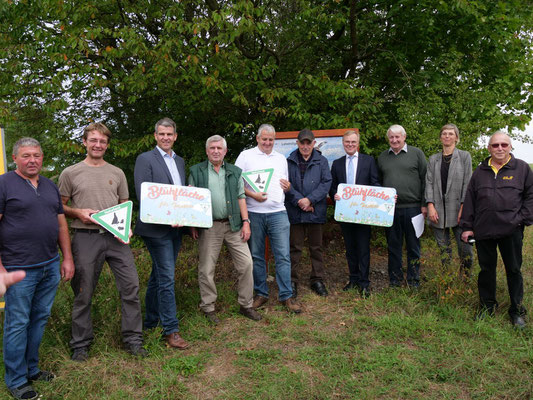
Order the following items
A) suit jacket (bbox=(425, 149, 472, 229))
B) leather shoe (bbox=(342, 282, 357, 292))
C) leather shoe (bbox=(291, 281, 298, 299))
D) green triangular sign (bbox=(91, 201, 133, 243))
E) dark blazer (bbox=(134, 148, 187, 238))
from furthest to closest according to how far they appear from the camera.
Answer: leather shoe (bbox=(342, 282, 357, 292)) < leather shoe (bbox=(291, 281, 298, 299)) < suit jacket (bbox=(425, 149, 472, 229)) < dark blazer (bbox=(134, 148, 187, 238)) < green triangular sign (bbox=(91, 201, 133, 243))

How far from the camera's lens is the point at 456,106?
714cm

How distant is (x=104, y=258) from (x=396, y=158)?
3.94 meters

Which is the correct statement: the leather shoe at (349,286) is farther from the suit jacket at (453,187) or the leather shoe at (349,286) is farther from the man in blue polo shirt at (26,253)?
the man in blue polo shirt at (26,253)

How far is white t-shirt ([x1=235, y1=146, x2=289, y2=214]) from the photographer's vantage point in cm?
507

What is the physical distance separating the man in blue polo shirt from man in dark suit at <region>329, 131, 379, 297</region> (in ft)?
11.7

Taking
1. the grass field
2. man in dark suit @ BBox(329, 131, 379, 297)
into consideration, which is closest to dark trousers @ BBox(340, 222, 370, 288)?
man in dark suit @ BBox(329, 131, 379, 297)

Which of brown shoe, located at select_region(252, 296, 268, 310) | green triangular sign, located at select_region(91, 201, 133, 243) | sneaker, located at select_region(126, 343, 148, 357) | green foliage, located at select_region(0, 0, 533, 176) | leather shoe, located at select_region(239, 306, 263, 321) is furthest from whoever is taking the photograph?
green foliage, located at select_region(0, 0, 533, 176)

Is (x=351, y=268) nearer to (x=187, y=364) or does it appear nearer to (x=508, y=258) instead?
(x=508, y=258)

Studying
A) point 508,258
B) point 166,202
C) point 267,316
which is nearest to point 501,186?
point 508,258

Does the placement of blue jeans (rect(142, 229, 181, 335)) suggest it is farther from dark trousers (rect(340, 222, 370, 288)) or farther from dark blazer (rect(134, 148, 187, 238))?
dark trousers (rect(340, 222, 370, 288))

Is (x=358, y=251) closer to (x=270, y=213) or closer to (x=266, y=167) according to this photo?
(x=270, y=213)

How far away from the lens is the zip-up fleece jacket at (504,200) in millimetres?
4348

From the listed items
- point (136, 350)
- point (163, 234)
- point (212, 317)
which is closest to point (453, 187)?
point (212, 317)

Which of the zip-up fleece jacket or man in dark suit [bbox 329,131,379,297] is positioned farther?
man in dark suit [bbox 329,131,379,297]
